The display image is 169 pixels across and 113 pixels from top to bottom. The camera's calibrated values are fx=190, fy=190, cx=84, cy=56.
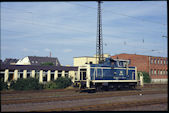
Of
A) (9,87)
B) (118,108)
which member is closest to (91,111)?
(118,108)

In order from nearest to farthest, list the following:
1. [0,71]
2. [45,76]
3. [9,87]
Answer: [9,87] < [0,71] < [45,76]

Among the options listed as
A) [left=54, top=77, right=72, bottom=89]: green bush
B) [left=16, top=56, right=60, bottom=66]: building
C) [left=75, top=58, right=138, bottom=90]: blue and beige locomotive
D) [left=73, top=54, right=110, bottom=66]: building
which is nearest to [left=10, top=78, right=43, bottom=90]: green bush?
[left=54, top=77, right=72, bottom=89]: green bush

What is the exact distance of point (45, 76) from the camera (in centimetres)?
3014

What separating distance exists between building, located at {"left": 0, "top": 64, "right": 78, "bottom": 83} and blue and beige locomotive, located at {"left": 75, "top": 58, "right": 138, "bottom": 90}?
23.8 feet

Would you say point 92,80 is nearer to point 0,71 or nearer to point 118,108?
point 118,108

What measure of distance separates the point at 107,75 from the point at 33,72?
12498 millimetres

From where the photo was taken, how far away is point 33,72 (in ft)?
91.5

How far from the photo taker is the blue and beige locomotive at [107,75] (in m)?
19.5

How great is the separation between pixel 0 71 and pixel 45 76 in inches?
286

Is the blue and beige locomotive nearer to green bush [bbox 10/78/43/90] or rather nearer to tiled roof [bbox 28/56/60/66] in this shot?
green bush [bbox 10/78/43/90]

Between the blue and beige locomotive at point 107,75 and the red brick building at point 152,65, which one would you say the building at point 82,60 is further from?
the blue and beige locomotive at point 107,75

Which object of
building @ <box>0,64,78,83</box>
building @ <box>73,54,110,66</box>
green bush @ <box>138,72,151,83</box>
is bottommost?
green bush @ <box>138,72,151,83</box>

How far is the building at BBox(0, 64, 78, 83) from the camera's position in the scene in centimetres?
2502

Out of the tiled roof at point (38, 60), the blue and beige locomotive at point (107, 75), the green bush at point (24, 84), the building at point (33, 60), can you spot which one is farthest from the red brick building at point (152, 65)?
the tiled roof at point (38, 60)
